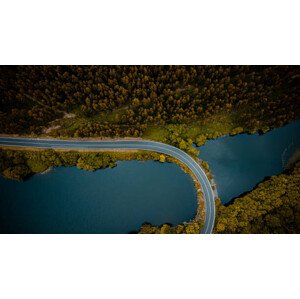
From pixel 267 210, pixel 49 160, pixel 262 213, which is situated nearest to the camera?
pixel 262 213

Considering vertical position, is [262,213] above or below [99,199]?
above

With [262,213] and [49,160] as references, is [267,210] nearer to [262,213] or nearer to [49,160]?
[262,213]

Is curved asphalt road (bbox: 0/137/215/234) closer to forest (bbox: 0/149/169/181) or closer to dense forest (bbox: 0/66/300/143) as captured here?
forest (bbox: 0/149/169/181)

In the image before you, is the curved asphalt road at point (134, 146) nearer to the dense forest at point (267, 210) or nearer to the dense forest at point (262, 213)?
the dense forest at point (262, 213)

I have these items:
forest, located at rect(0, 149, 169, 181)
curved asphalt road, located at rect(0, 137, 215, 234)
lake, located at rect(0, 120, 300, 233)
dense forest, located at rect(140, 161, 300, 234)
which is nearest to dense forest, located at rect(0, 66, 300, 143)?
curved asphalt road, located at rect(0, 137, 215, 234)

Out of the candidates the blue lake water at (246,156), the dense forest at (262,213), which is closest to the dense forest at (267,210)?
the dense forest at (262,213)

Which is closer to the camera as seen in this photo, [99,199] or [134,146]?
[99,199]

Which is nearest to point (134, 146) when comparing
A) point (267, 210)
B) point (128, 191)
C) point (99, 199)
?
point (128, 191)
